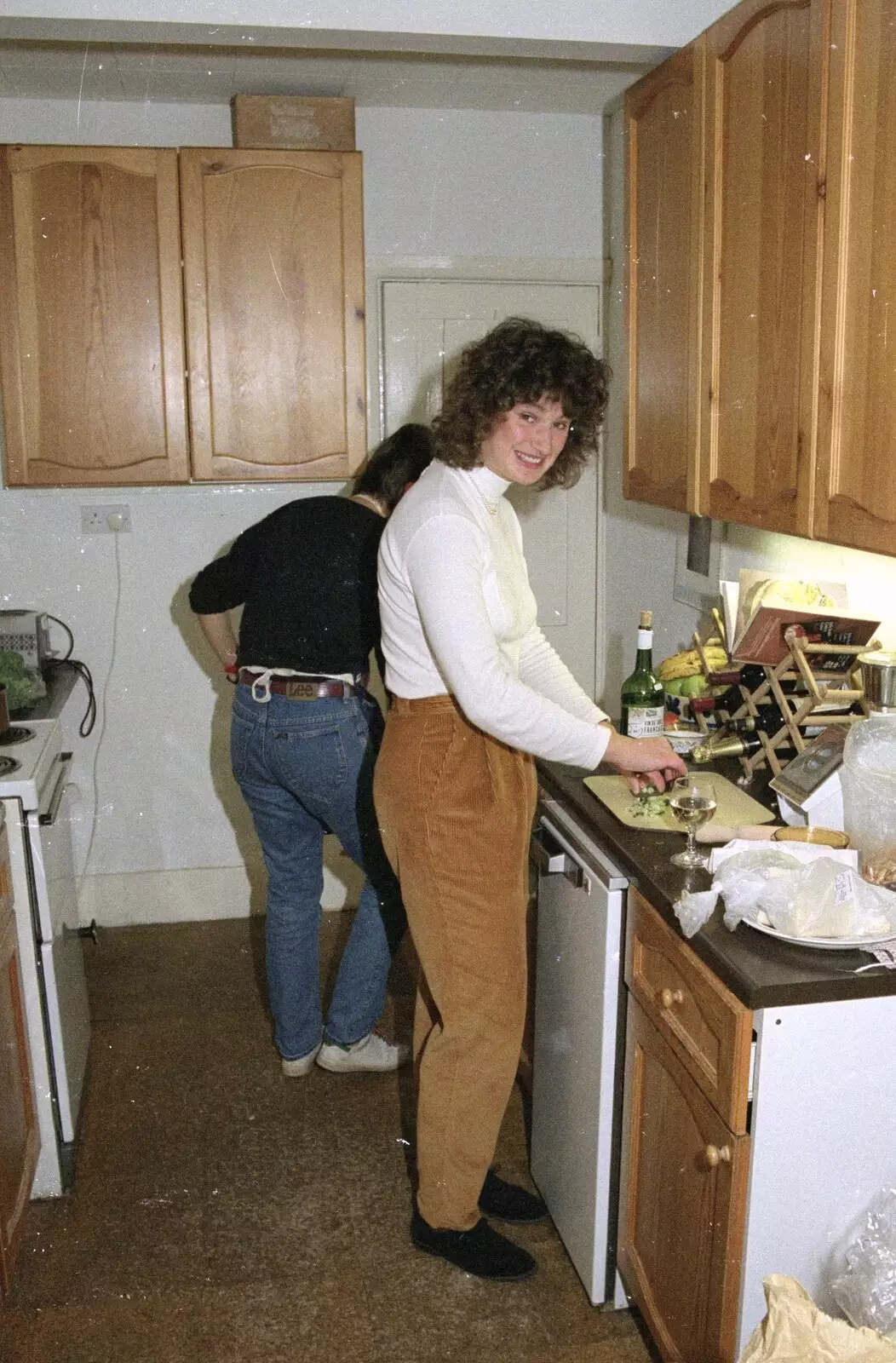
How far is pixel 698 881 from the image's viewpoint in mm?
1668

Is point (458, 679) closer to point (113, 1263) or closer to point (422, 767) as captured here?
point (422, 767)

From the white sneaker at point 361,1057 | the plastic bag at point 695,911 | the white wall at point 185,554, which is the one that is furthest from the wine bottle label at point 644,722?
the white wall at point 185,554

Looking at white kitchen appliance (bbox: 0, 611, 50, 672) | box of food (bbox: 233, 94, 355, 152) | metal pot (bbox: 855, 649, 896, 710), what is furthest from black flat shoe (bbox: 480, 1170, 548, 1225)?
box of food (bbox: 233, 94, 355, 152)

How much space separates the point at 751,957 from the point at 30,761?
138 cm

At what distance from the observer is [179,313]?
2.97 metres

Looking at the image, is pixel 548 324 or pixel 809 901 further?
pixel 548 324

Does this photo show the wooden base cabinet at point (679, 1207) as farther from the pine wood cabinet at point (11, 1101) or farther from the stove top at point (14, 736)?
the stove top at point (14, 736)

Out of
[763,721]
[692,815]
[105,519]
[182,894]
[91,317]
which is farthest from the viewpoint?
[182,894]

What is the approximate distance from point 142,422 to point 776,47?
177 centimetres

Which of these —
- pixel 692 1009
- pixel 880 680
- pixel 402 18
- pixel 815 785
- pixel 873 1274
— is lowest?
pixel 873 1274

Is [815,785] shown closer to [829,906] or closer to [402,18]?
[829,906]

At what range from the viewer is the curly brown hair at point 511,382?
1.88 meters

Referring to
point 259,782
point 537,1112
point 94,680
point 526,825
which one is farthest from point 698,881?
point 94,680

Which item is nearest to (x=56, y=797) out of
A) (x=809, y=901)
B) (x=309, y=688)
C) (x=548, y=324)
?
(x=309, y=688)
